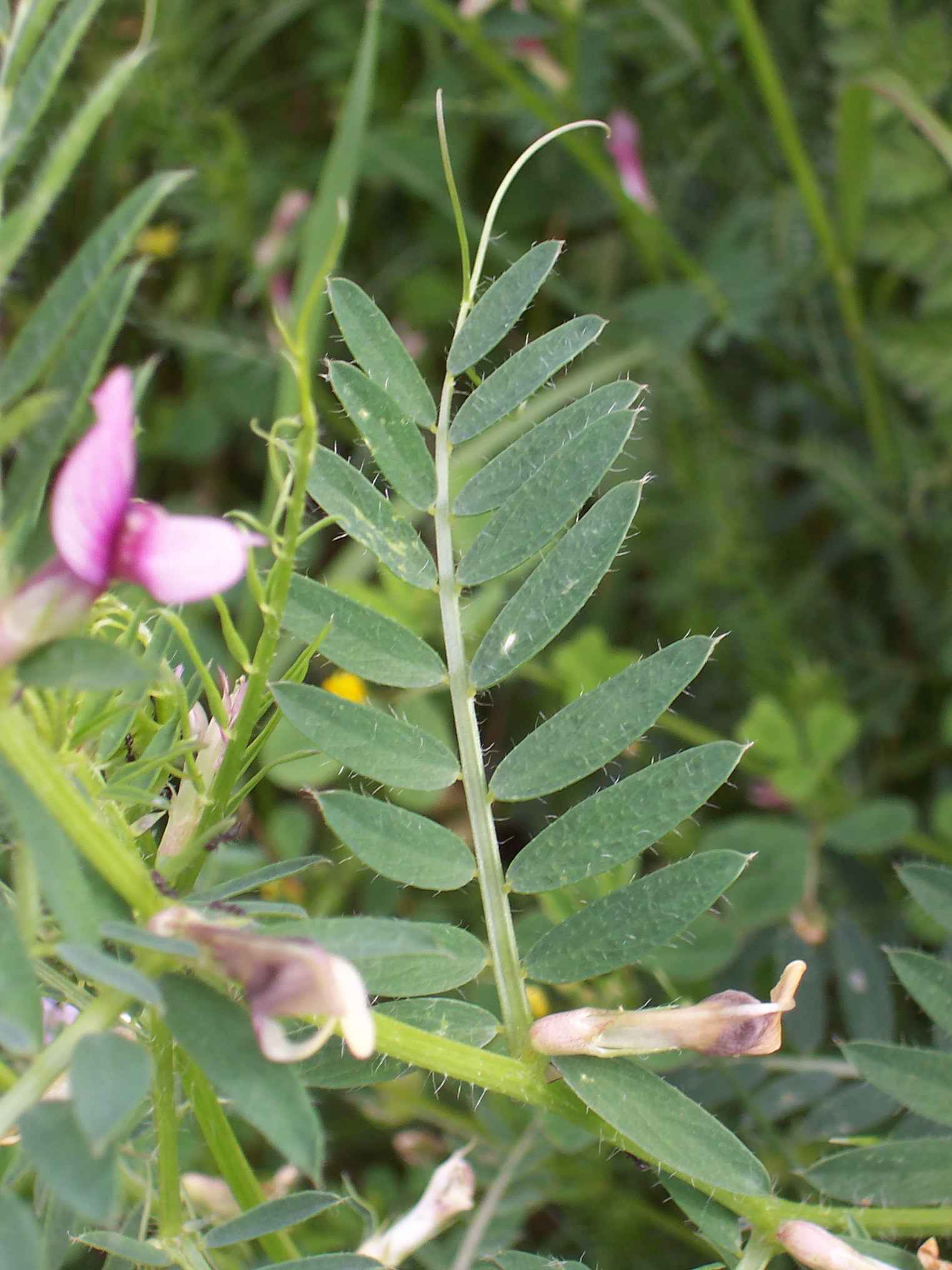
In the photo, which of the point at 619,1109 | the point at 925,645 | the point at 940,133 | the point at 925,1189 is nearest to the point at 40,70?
the point at 619,1109

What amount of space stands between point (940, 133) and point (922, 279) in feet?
0.49

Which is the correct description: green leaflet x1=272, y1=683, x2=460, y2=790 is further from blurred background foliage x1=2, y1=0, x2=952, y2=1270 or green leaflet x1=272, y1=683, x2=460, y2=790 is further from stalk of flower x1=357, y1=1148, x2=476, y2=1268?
blurred background foliage x1=2, y1=0, x2=952, y2=1270

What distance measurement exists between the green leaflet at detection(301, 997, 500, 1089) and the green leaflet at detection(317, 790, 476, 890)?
5 centimetres

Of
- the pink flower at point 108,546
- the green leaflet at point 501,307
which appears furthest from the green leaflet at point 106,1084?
the green leaflet at point 501,307

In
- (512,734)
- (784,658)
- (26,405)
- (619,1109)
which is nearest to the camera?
(26,405)

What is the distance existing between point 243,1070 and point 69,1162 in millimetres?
56

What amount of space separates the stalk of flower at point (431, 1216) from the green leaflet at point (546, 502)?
0.90 ft

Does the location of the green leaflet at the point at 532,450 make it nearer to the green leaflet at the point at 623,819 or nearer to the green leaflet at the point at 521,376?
the green leaflet at the point at 521,376

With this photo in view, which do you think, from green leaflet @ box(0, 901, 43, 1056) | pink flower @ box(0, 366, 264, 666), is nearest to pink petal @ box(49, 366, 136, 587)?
pink flower @ box(0, 366, 264, 666)

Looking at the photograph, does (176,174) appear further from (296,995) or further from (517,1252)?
(517,1252)

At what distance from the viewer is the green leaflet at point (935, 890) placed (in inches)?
24.3

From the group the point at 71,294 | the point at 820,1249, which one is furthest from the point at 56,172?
the point at 820,1249

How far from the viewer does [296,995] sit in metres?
0.37

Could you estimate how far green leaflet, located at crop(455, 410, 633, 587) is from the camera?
0.53 m
